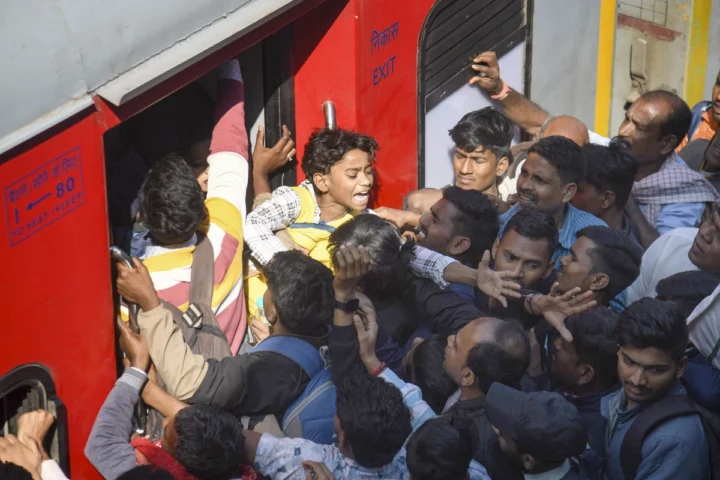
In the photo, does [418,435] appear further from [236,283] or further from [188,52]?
[188,52]

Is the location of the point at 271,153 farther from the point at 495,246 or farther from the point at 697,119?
the point at 697,119

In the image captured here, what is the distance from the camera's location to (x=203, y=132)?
15.5 ft

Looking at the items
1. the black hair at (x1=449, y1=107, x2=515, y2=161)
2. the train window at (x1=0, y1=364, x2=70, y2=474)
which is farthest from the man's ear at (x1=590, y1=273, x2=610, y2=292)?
the train window at (x1=0, y1=364, x2=70, y2=474)

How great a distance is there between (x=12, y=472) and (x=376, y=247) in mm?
1700

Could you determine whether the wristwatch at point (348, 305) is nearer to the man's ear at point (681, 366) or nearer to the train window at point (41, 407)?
the train window at point (41, 407)

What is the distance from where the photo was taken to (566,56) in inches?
249

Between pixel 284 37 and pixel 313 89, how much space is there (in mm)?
274

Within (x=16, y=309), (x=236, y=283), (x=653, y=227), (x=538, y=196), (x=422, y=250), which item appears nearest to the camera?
(x=16, y=309)

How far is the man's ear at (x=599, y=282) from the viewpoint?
14.8ft

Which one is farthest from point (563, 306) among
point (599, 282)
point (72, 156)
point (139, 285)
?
point (72, 156)

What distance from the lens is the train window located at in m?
3.49

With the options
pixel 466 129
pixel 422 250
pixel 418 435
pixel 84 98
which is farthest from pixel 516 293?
pixel 84 98

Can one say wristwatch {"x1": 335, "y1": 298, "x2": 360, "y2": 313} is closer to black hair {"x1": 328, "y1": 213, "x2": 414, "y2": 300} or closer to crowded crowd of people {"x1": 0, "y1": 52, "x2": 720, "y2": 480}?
crowded crowd of people {"x1": 0, "y1": 52, "x2": 720, "y2": 480}

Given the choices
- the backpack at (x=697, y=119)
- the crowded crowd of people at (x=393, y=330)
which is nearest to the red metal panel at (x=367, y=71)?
the crowded crowd of people at (x=393, y=330)
